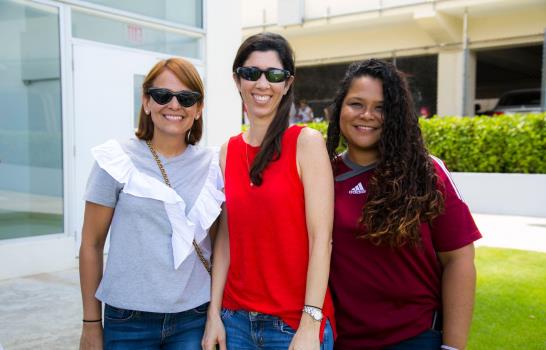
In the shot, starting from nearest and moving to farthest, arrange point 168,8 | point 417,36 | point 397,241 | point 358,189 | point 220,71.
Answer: point 397,241
point 358,189
point 168,8
point 220,71
point 417,36

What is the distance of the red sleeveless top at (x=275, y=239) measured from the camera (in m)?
2.02

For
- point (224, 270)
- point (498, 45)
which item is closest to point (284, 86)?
point (224, 270)

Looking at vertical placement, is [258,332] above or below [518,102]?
below

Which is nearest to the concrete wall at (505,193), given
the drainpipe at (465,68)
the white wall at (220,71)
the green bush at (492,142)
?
the green bush at (492,142)

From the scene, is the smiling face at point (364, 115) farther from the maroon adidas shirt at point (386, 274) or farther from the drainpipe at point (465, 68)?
the drainpipe at point (465, 68)

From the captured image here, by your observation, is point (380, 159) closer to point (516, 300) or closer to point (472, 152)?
point (516, 300)

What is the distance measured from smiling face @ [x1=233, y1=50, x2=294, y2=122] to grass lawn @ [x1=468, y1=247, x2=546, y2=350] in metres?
2.84

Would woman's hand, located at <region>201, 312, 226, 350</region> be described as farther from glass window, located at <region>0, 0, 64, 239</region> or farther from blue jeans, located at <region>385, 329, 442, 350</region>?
glass window, located at <region>0, 0, 64, 239</region>

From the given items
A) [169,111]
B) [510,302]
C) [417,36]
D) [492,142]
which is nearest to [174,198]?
[169,111]

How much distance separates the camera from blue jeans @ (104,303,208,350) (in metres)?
2.13

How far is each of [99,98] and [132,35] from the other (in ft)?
3.55

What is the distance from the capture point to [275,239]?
6.70 ft

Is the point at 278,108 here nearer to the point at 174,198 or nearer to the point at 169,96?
the point at 169,96

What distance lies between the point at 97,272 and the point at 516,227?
8.09 m
